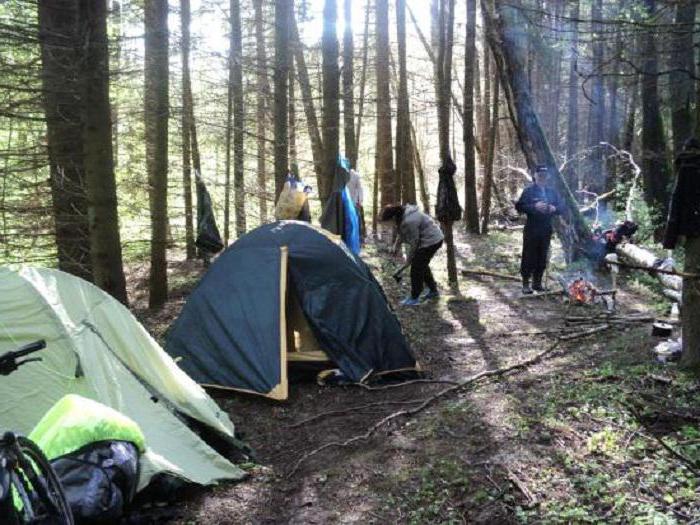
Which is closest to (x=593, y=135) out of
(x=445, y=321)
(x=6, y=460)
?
(x=445, y=321)

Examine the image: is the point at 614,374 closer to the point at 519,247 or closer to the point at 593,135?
the point at 519,247

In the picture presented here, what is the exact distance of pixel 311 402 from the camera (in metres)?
6.71

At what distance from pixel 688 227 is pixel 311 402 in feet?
12.8

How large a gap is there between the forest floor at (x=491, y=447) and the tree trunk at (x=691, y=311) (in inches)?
6.9

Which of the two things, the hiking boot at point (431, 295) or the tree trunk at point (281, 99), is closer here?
the hiking boot at point (431, 295)

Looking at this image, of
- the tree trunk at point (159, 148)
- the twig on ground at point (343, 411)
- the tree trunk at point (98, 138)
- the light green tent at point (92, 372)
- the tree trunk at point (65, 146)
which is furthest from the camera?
the tree trunk at point (159, 148)

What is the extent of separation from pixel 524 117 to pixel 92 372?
995 centimetres

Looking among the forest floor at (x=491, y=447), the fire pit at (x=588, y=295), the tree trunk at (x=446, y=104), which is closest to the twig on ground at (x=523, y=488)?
the forest floor at (x=491, y=447)

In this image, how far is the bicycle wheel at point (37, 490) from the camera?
2.53m

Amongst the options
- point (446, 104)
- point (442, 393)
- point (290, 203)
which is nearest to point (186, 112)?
point (290, 203)

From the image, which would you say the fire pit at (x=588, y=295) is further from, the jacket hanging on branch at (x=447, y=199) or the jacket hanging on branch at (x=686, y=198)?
the jacket hanging on branch at (x=686, y=198)

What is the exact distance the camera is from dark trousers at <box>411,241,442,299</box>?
10.2m

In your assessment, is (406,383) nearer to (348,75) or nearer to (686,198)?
(686,198)

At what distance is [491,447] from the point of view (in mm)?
4867
